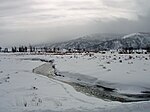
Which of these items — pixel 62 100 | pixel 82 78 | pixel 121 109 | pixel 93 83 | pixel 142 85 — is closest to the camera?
pixel 121 109

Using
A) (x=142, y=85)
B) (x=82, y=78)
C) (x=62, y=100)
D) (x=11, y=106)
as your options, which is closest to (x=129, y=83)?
(x=142, y=85)

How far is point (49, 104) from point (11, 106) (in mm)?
1958

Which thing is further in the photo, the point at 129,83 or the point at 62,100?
the point at 129,83

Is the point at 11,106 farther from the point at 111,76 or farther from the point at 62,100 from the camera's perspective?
the point at 111,76

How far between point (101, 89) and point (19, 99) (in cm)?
970

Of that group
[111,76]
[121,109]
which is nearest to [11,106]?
[121,109]

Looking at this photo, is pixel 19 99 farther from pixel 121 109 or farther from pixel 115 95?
pixel 115 95

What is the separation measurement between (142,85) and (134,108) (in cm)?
1179

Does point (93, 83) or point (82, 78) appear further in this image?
point (82, 78)

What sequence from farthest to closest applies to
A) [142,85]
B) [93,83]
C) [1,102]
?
[93,83]
[142,85]
[1,102]

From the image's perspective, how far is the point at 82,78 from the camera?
3106 centimetres

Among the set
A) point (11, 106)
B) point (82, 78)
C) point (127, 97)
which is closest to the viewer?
point (11, 106)

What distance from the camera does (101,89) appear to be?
23.4 metres

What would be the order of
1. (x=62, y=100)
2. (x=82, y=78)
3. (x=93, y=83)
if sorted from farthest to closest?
1. (x=82, y=78)
2. (x=93, y=83)
3. (x=62, y=100)
